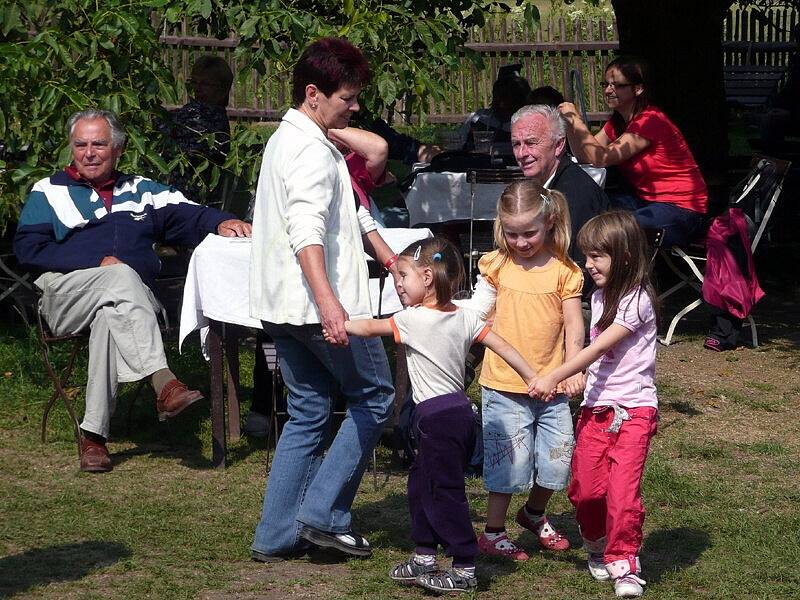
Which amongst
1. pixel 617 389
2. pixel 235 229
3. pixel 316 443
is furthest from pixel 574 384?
pixel 235 229

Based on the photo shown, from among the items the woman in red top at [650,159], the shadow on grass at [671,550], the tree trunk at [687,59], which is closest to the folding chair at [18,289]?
the shadow on grass at [671,550]

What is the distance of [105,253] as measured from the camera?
6328 mm

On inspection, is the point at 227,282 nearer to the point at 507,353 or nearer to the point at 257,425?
Result: the point at 257,425

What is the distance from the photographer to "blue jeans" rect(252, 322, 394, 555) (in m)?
4.60

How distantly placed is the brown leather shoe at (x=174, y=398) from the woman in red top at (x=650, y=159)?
115 inches

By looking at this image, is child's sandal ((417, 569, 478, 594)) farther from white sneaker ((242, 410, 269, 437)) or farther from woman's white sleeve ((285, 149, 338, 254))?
white sneaker ((242, 410, 269, 437))

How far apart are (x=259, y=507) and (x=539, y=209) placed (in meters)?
1.81

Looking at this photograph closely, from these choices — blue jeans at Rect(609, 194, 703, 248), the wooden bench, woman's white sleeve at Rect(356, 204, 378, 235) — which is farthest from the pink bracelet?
the wooden bench

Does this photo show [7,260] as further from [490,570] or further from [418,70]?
[490,570]

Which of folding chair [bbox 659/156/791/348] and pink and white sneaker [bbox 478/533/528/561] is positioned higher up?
folding chair [bbox 659/156/791/348]

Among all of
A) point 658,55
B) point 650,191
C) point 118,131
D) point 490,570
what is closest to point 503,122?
point 658,55

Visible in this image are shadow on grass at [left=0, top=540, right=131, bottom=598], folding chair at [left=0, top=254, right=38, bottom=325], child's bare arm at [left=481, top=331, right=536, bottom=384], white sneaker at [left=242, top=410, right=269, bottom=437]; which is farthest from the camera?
folding chair at [left=0, top=254, right=38, bottom=325]

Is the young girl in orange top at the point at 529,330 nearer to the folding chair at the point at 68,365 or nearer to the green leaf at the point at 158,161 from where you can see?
the folding chair at the point at 68,365

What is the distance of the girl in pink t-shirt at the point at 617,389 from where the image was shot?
4.38 metres
